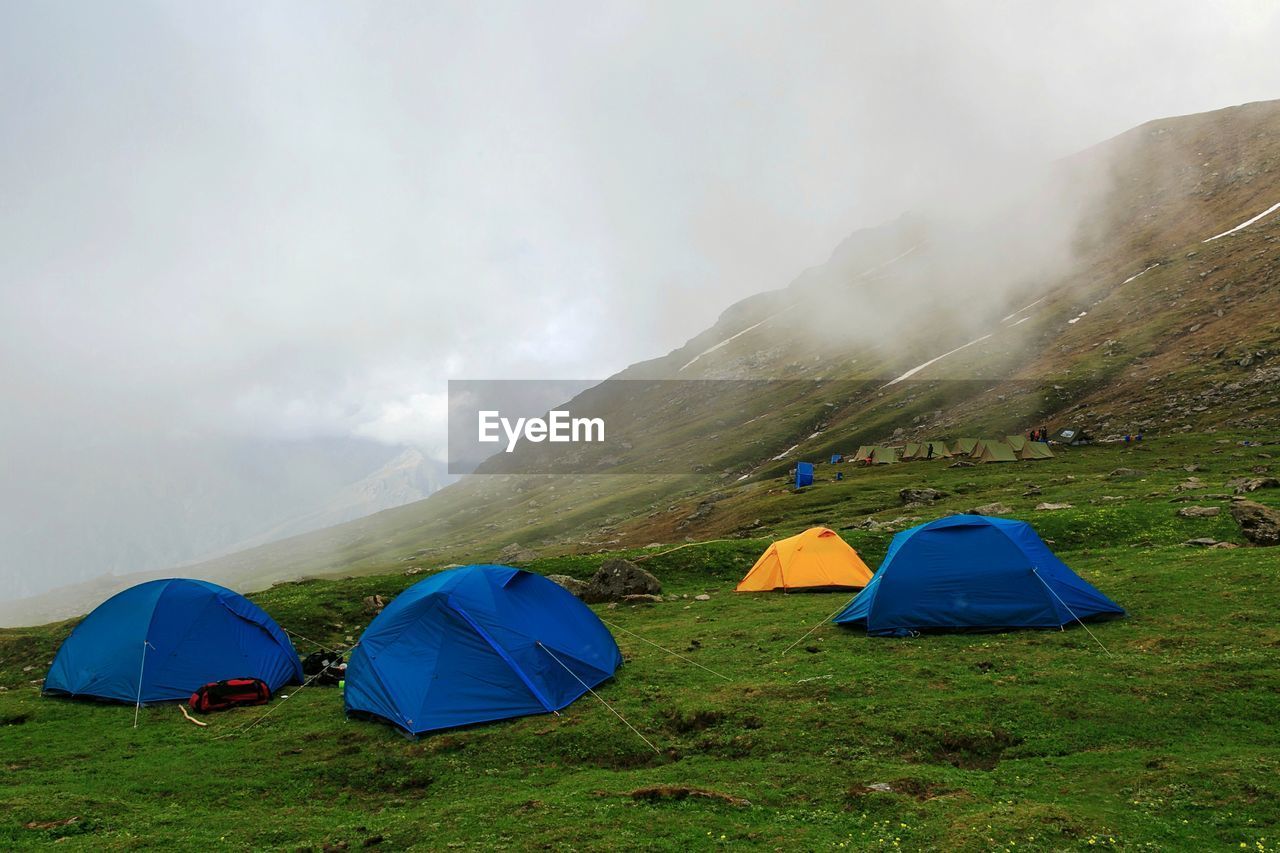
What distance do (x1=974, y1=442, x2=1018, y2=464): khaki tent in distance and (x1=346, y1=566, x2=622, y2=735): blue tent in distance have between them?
→ 68.6 m

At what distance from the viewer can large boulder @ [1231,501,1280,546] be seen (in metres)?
27.1

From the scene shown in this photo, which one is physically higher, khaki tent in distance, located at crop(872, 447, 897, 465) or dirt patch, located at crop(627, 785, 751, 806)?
khaki tent in distance, located at crop(872, 447, 897, 465)

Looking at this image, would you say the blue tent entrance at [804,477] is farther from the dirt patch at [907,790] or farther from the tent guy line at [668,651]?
the dirt patch at [907,790]

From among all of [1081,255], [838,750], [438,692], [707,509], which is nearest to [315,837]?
[438,692]

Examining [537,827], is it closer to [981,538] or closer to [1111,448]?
[981,538]

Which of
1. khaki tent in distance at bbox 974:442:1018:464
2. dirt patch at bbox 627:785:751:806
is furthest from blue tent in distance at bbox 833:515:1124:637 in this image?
khaki tent in distance at bbox 974:442:1018:464

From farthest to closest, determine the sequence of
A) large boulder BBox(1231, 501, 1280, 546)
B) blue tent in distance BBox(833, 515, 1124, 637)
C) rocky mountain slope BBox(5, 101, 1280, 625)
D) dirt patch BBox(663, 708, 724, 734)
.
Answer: rocky mountain slope BBox(5, 101, 1280, 625) < large boulder BBox(1231, 501, 1280, 546) < blue tent in distance BBox(833, 515, 1124, 637) < dirt patch BBox(663, 708, 724, 734)

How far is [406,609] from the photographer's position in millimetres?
18141

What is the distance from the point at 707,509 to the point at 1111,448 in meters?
44.0

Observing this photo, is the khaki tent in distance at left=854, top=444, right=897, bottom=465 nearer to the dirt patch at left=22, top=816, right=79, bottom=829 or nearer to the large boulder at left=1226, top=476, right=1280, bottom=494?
the large boulder at left=1226, top=476, right=1280, bottom=494

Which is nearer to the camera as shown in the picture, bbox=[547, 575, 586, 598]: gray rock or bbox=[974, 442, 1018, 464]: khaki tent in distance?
bbox=[547, 575, 586, 598]: gray rock

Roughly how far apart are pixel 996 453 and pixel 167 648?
77.5m

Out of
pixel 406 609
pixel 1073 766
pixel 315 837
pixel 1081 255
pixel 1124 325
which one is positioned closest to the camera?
pixel 315 837

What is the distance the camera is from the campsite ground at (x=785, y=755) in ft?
33.9
